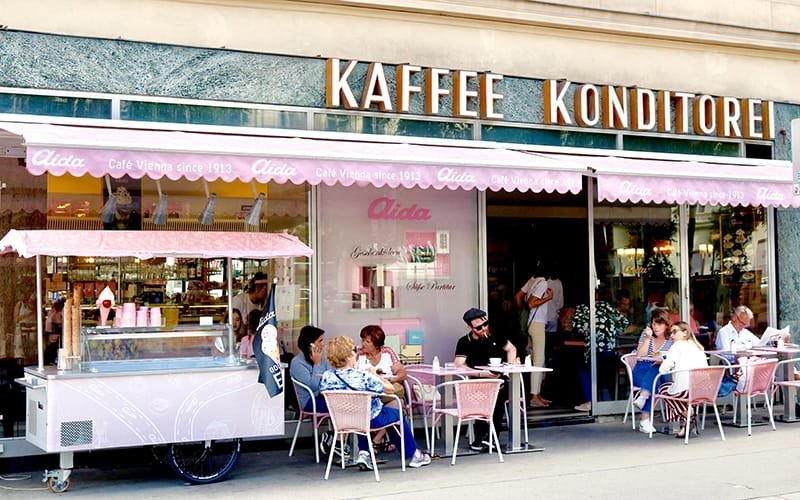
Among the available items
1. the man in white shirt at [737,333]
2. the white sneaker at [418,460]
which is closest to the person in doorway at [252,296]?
the white sneaker at [418,460]

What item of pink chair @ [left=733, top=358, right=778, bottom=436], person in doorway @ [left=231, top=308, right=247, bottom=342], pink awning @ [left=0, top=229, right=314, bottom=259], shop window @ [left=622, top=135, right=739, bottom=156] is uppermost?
shop window @ [left=622, top=135, right=739, bottom=156]

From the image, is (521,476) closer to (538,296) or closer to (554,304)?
(538,296)

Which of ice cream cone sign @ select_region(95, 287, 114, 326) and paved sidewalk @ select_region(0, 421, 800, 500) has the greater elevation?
ice cream cone sign @ select_region(95, 287, 114, 326)

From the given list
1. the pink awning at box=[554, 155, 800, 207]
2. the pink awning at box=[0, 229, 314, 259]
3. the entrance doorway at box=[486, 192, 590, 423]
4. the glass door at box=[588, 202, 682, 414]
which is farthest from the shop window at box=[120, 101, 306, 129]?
the glass door at box=[588, 202, 682, 414]

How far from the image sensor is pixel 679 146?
12.1 meters

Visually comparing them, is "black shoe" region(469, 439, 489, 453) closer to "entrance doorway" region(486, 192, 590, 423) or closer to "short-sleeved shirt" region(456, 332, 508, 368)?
"short-sleeved shirt" region(456, 332, 508, 368)

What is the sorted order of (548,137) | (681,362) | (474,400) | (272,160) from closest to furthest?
(272,160)
(474,400)
(681,362)
(548,137)

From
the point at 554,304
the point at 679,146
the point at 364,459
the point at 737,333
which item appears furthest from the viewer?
the point at 554,304

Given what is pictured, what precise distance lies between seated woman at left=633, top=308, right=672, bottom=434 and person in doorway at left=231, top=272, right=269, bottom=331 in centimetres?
401

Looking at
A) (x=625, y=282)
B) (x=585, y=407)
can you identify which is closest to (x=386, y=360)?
(x=585, y=407)

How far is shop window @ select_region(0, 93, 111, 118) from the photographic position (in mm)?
8828

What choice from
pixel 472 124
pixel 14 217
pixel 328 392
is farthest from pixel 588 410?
pixel 14 217

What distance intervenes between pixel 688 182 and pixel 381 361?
3.67 m

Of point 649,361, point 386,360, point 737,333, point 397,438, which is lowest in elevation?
point 397,438
